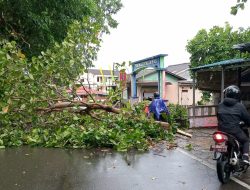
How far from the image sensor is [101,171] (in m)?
7.26

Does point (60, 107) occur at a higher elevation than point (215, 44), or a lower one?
lower

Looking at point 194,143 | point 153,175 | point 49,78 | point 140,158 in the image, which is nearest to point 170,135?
point 194,143

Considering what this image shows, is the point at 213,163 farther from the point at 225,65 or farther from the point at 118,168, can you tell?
the point at 225,65

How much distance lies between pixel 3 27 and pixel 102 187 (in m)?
9.78

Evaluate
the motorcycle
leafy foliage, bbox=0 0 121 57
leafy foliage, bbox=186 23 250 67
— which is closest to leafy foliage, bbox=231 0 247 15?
the motorcycle

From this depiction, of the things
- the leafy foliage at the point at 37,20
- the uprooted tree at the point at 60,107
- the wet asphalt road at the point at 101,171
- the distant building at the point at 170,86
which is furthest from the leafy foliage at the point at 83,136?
the distant building at the point at 170,86

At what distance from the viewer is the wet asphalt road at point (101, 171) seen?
619cm

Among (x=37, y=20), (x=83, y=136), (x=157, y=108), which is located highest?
(x=37, y=20)

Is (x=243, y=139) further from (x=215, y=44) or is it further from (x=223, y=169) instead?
(x=215, y=44)

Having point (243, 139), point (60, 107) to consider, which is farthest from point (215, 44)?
point (243, 139)

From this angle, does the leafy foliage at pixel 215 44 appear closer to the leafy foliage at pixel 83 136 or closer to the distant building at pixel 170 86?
the distant building at pixel 170 86

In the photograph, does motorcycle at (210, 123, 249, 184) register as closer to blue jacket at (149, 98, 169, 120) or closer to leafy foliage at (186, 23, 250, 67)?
blue jacket at (149, 98, 169, 120)

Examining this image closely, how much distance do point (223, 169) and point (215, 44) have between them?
71.0ft

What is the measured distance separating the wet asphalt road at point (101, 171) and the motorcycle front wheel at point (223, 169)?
116mm
